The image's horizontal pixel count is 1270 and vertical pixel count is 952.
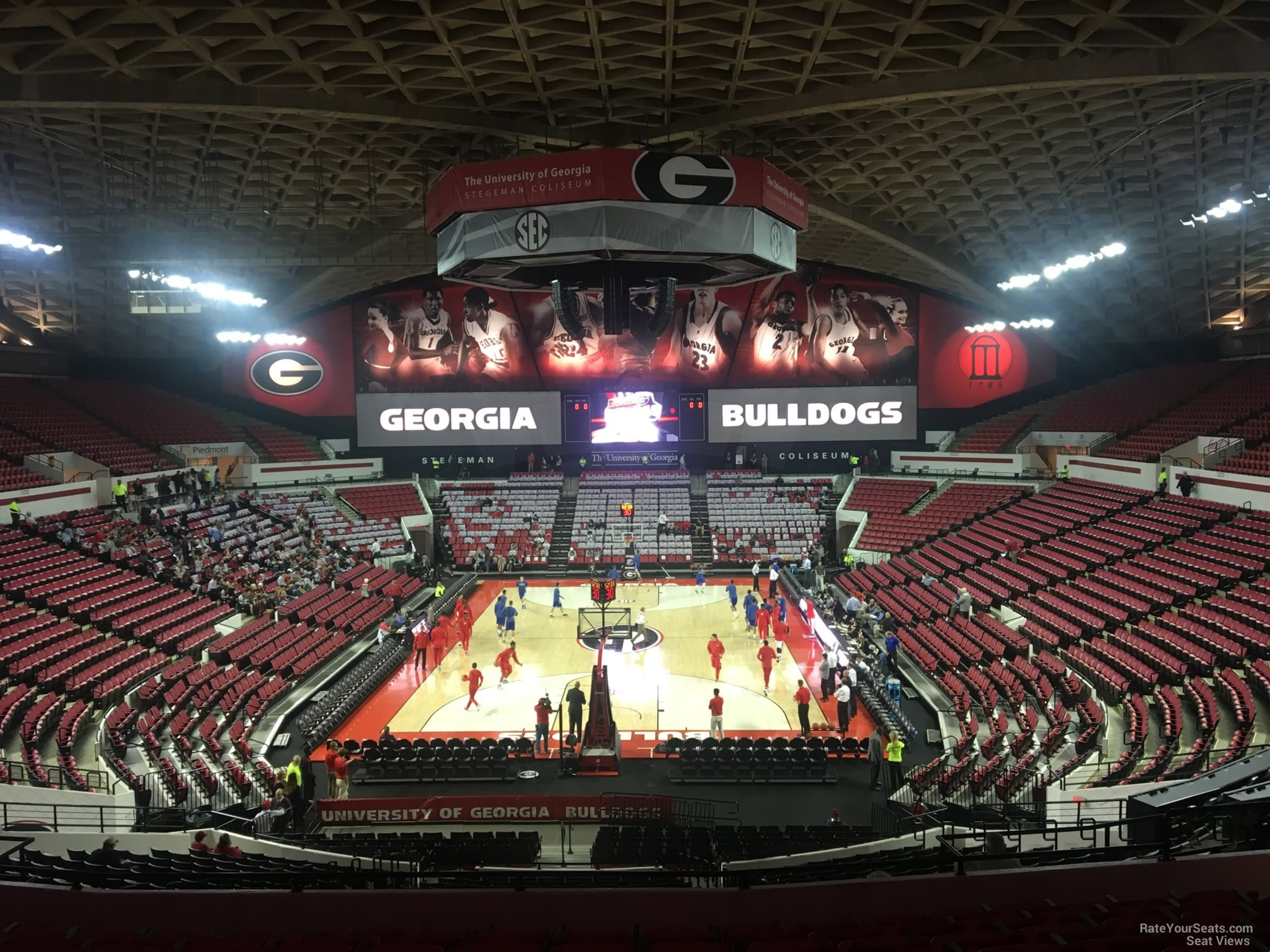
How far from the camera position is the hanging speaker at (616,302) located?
16656 millimetres

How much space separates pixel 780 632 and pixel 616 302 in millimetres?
12697

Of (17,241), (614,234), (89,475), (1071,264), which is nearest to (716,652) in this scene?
(614,234)

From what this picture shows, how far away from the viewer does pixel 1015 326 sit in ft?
115

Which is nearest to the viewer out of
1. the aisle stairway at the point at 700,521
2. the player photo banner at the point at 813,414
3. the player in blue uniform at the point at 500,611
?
the player in blue uniform at the point at 500,611

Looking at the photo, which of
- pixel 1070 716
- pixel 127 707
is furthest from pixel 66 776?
pixel 1070 716

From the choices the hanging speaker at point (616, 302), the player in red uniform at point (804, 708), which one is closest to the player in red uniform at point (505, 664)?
the player in red uniform at point (804, 708)

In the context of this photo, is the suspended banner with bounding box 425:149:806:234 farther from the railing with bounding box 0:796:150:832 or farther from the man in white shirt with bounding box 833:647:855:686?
the railing with bounding box 0:796:150:832

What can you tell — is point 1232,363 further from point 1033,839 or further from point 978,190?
point 1033,839

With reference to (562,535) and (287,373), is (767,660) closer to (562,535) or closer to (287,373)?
(562,535)

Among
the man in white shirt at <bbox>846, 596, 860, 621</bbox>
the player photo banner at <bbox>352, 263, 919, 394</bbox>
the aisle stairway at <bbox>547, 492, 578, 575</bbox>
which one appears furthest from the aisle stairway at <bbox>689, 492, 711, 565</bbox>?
the man in white shirt at <bbox>846, 596, 860, 621</bbox>

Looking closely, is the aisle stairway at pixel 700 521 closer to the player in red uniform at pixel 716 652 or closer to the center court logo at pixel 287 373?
the player in red uniform at pixel 716 652

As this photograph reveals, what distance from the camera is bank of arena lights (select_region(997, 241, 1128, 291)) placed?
2084 centimetres

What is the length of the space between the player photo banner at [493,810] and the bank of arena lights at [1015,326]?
93.2ft

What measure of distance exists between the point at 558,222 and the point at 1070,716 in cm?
1324
